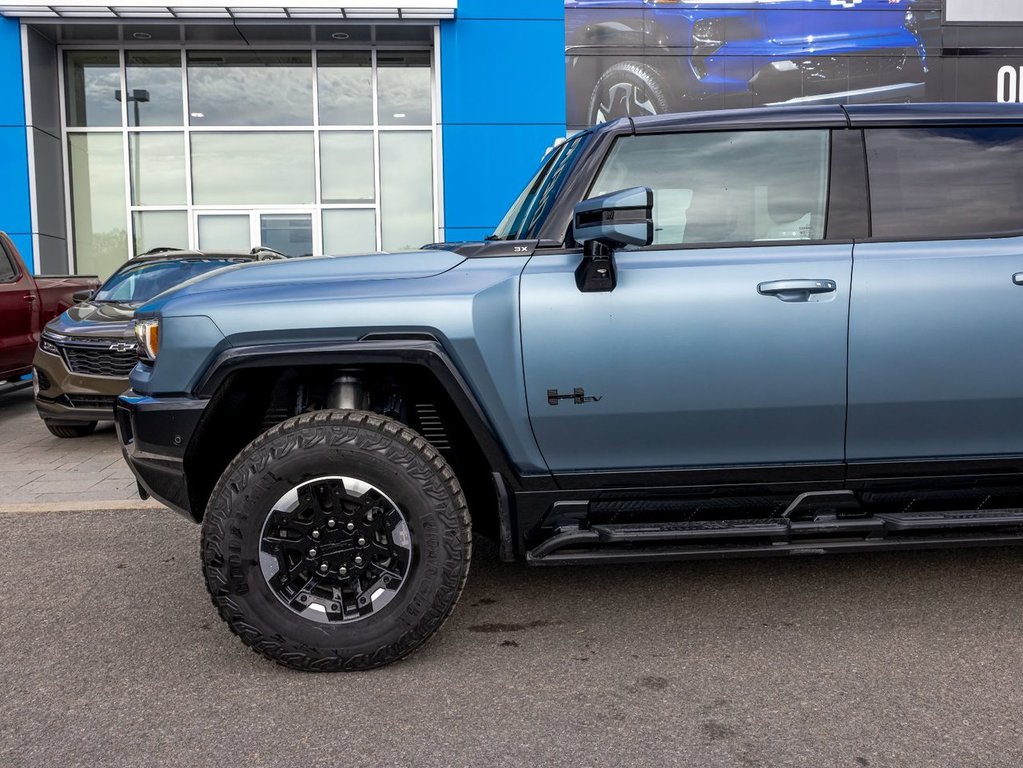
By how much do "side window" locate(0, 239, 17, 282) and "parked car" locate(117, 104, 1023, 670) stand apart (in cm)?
666

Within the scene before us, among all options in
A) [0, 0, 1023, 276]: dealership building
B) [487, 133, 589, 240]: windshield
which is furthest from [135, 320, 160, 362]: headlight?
[0, 0, 1023, 276]: dealership building

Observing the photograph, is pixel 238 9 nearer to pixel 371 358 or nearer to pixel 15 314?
pixel 15 314

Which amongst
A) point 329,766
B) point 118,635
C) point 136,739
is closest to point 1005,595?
point 329,766

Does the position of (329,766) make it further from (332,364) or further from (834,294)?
(834,294)

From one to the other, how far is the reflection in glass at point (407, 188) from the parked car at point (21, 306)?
23.1ft

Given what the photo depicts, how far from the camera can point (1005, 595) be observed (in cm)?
364

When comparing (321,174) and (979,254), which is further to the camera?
(321,174)

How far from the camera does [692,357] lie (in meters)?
3.00

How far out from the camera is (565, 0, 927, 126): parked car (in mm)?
14445

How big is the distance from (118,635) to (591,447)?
1912mm

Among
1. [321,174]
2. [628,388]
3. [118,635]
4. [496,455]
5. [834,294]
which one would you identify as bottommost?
[118,635]

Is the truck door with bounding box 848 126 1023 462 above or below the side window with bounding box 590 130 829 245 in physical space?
below

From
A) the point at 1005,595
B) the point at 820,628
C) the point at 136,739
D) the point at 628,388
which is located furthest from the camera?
the point at 1005,595

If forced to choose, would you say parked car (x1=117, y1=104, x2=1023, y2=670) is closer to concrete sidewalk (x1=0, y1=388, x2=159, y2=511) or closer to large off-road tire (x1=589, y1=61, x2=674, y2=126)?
concrete sidewalk (x1=0, y1=388, x2=159, y2=511)
